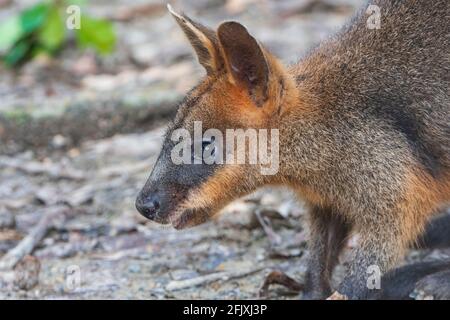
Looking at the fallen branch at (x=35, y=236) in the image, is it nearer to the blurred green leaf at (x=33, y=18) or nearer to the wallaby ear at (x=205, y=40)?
the wallaby ear at (x=205, y=40)

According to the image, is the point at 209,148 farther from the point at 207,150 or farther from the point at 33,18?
the point at 33,18

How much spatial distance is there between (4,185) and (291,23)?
379 cm

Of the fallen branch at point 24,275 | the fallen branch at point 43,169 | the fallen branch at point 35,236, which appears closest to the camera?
the fallen branch at point 24,275

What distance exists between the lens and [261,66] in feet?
15.9

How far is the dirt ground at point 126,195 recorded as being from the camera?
18.7ft

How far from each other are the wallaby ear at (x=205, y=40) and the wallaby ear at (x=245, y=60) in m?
0.13

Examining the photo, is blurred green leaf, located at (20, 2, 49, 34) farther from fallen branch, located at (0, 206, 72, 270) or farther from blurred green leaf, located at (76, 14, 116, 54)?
fallen branch, located at (0, 206, 72, 270)

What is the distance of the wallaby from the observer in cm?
489

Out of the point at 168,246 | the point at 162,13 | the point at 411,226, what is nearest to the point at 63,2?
the point at 162,13

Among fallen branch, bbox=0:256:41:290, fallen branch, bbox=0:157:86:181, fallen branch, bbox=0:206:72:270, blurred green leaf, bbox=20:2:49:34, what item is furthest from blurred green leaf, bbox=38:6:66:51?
fallen branch, bbox=0:256:41:290

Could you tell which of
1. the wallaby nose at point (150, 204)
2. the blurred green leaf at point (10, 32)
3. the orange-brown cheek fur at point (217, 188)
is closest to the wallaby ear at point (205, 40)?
the orange-brown cheek fur at point (217, 188)

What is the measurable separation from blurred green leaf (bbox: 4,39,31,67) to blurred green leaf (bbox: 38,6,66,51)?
30 centimetres

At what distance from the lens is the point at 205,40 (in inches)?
195
